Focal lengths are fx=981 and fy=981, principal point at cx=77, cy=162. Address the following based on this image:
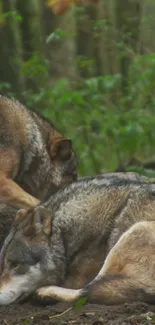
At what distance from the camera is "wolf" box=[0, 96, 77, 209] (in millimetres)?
9250

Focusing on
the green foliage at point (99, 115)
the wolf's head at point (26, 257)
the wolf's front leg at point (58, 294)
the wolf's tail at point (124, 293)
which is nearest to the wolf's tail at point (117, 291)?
the wolf's tail at point (124, 293)

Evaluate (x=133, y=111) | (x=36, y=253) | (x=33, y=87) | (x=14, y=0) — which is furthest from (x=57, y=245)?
(x=14, y=0)

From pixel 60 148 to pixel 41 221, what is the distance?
7.44 ft

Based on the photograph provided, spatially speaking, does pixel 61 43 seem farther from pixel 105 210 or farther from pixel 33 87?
pixel 105 210

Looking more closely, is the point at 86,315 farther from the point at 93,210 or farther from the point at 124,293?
the point at 93,210

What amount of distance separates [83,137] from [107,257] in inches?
299

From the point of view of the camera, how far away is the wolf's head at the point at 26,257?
7.28 m

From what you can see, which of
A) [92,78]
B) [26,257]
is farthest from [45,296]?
[92,78]

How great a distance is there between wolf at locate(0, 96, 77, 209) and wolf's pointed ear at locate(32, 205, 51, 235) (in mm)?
1418

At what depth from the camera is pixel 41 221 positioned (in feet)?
25.0

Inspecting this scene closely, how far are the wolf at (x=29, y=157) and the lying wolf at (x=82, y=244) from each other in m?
1.38

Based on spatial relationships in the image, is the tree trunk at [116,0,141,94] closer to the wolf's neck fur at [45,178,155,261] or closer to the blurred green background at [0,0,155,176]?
the blurred green background at [0,0,155,176]

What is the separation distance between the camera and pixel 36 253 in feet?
24.5

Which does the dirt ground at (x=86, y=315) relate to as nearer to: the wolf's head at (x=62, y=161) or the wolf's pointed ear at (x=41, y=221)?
the wolf's pointed ear at (x=41, y=221)
